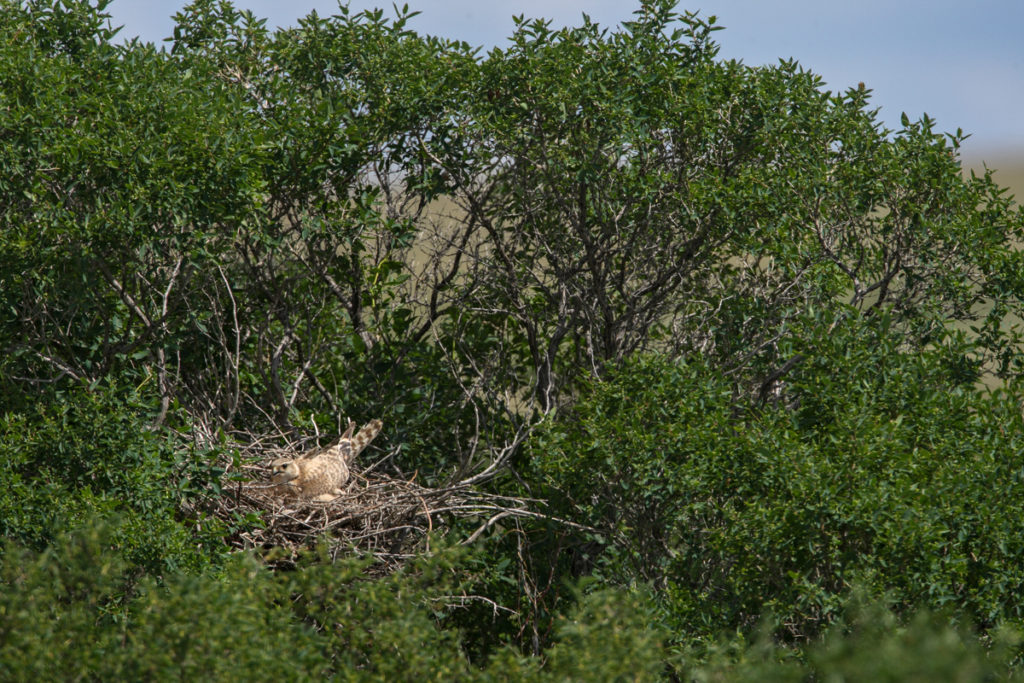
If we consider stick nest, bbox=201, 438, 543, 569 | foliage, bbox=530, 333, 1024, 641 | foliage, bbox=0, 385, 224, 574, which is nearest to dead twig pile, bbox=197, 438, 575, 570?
stick nest, bbox=201, 438, 543, 569

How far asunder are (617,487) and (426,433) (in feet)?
8.60

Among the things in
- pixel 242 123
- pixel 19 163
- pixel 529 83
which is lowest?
pixel 19 163

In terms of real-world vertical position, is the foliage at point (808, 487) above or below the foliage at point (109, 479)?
above

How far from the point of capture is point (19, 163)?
20.2ft

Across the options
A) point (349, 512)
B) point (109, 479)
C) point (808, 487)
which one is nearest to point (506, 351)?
point (349, 512)

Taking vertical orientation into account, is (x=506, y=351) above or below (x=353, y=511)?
above

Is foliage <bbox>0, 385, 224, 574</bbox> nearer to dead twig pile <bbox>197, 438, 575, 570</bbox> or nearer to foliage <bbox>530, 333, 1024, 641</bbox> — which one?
dead twig pile <bbox>197, 438, 575, 570</bbox>

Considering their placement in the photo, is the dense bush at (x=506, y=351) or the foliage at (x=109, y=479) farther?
the foliage at (x=109, y=479)

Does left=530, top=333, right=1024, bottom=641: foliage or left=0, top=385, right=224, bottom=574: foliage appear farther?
left=0, top=385, right=224, bottom=574: foliage

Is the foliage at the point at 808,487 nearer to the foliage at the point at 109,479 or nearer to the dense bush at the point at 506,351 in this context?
the dense bush at the point at 506,351

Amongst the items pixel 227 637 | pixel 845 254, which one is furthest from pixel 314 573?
pixel 845 254

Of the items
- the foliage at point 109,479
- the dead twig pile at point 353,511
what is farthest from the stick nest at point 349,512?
the foliage at point 109,479

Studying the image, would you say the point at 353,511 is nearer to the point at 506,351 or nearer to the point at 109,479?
the point at 109,479

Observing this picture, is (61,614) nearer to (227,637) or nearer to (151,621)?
(151,621)
